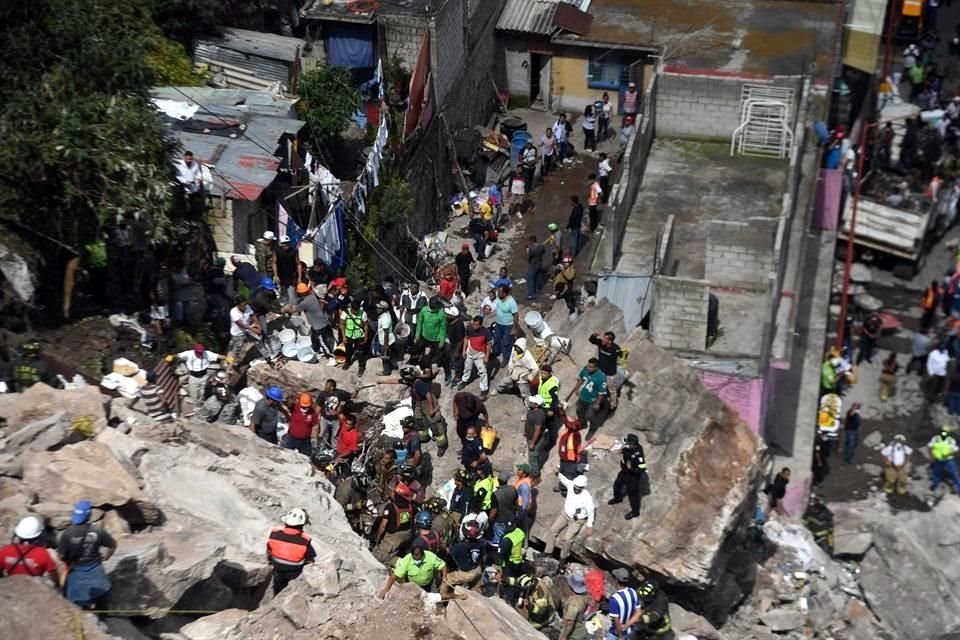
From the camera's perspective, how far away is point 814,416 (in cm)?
2736

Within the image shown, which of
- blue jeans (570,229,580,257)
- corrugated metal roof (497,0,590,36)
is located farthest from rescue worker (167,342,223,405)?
corrugated metal roof (497,0,590,36)

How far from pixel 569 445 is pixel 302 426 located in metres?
3.94

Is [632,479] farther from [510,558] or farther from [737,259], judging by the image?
[737,259]

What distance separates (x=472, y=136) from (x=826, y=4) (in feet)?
29.4

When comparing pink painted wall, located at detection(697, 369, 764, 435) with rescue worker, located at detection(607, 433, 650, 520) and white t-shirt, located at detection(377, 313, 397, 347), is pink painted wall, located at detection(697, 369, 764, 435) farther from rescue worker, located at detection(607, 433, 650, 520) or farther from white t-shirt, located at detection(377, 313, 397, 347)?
white t-shirt, located at detection(377, 313, 397, 347)

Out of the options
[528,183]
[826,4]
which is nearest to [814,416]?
[528,183]

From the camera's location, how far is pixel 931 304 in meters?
30.3

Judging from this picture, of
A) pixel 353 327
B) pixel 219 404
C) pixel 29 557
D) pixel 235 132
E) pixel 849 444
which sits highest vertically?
pixel 235 132

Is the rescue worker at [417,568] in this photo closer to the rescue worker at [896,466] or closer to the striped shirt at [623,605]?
the striped shirt at [623,605]

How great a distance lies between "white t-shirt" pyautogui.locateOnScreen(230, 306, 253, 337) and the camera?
22.9m

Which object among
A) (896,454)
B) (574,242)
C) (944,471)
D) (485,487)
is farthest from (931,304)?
(485,487)

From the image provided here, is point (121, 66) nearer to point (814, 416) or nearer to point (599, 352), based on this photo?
point (599, 352)

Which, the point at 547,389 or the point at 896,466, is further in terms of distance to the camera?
the point at 896,466

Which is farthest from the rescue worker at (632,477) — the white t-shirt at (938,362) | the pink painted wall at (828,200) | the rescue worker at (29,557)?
the pink painted wall at (828,200)
